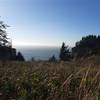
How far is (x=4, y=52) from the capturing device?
3462 centimetres

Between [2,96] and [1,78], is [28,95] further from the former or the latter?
[1,78]

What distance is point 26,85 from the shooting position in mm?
7316

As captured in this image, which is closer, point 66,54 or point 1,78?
point 1,78

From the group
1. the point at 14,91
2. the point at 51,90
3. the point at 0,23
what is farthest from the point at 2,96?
the point at 0,23

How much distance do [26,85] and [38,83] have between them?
0.88ft

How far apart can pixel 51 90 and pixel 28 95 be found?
481 millimetres

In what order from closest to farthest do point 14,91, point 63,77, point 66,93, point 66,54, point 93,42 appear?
point 66,93, point 14,91, point 63,77, point 93,42, point 66,54

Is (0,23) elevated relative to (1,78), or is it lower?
elevated

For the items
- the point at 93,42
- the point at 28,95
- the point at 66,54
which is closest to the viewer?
the point at 28,95

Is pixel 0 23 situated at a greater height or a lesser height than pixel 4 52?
greater

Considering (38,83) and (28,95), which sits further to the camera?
(38,83)

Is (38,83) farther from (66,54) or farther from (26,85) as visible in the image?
(66,54)

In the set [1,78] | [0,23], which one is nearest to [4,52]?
[0,23]

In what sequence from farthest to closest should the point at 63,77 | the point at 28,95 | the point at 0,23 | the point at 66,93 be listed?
the point at 0,23
the point at 63,77
the point at 28,95
the point at 66,93
